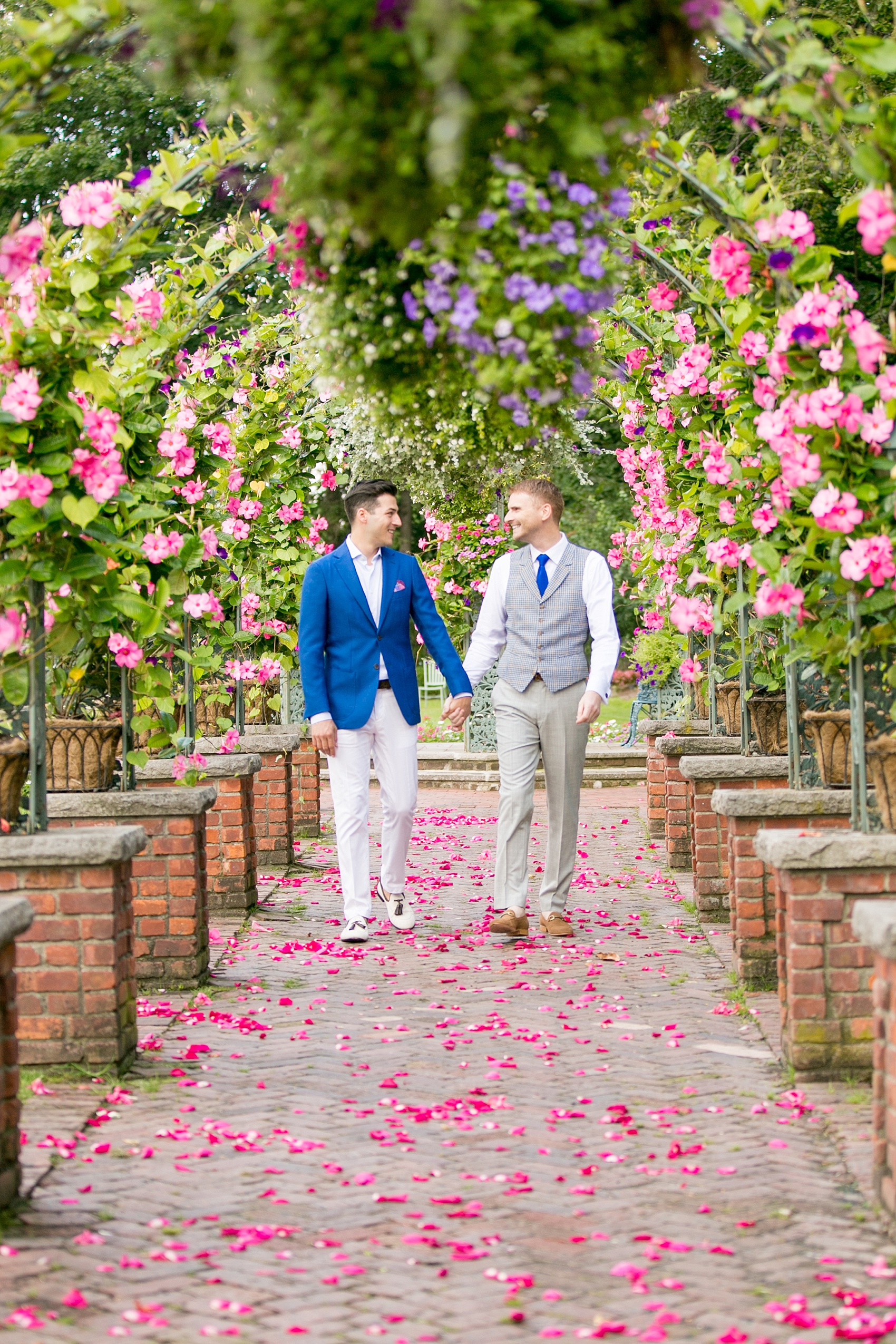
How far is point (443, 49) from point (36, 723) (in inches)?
116

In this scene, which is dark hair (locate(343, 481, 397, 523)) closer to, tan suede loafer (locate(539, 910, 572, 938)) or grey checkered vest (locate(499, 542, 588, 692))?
grey checkered vest (locate(499, 542, 588, 692))

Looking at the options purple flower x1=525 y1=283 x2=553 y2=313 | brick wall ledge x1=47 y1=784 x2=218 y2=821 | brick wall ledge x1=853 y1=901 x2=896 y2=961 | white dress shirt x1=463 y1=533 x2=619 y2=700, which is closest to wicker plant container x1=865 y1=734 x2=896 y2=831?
brick wall ledge x1=853 y1=901 x2=896 y2=961

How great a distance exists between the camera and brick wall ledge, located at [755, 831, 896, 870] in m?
4.25

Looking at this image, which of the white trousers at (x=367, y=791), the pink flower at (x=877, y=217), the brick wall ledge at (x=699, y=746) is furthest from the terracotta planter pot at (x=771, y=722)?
the pink flower at (x=877, y=217)

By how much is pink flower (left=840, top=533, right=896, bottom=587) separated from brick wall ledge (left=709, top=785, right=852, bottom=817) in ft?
3.95

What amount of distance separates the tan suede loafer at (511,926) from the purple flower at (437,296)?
4.08 meters

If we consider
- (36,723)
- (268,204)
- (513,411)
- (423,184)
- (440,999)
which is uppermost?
(268,204)

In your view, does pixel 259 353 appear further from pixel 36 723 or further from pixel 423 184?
pixel 423 184

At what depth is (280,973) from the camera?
621 centimetres

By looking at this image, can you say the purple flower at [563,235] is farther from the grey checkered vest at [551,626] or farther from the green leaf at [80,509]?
the grey checkered vest at [551,626]

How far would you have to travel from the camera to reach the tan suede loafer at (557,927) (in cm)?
687

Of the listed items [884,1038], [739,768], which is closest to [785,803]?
[739,768]

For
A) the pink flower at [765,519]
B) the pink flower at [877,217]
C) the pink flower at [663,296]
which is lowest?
the pink flower at [765,519]

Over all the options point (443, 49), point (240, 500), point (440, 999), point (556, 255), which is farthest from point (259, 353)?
point (443, 49)
